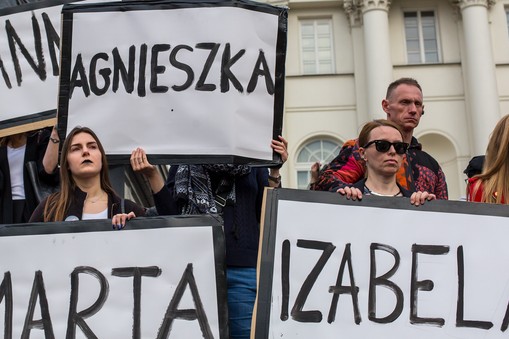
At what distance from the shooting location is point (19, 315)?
3.08 metres

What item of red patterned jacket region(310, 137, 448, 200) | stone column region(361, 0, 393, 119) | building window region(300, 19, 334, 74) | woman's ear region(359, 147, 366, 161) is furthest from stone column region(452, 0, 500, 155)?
woman's ear region(359, 147, 366, 161)

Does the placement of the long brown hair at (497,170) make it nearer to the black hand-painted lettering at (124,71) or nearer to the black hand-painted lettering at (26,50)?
the black hand-painted lettering at (124,71)

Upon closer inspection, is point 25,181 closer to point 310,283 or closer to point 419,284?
point 310,283

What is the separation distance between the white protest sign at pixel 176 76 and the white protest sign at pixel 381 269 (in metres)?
0.52

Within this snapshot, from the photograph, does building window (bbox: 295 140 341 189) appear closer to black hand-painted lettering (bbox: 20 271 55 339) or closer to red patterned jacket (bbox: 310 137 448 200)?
red patterned jacket (bbox: 310 137 448 200)

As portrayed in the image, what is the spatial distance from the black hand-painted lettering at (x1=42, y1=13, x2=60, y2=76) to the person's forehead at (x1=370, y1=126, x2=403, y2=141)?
1.75 meters

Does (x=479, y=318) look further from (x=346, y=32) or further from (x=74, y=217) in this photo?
(x=346, y=32)

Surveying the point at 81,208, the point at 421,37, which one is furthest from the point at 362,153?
the point at 421,37

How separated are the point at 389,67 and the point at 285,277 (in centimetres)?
2146

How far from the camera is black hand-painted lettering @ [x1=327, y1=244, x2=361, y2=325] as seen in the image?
9.86 feet

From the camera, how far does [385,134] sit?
11.0 feet

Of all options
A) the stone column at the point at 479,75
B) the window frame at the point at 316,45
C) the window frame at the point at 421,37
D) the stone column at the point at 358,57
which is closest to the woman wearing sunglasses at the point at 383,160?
the stone column at the point at 479,75

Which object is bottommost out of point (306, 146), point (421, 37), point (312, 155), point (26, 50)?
point (26, 50)

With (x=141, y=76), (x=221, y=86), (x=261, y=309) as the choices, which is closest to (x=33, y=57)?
(x=141, y=76)
